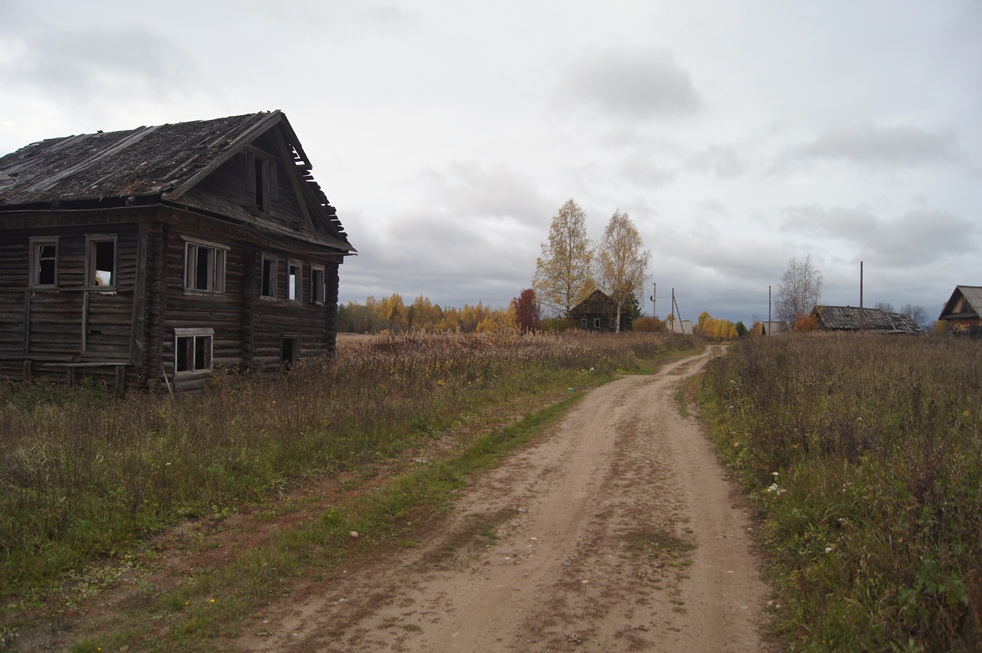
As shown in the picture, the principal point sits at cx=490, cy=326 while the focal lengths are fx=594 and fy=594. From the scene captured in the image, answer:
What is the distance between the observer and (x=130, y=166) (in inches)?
646

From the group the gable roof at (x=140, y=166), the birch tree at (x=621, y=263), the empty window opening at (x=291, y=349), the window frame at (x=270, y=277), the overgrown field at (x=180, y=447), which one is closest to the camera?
the overgrown field at (x=180, y=447)

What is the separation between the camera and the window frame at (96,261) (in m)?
15.4

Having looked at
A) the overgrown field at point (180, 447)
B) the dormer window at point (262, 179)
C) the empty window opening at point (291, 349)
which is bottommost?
the overgrown field at point (180, 447)

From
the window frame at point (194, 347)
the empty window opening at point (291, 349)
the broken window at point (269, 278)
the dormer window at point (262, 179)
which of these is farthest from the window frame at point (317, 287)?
the window frame at point (194, 347)

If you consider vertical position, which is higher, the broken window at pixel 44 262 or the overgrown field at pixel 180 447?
the broken window at pixel 44 262

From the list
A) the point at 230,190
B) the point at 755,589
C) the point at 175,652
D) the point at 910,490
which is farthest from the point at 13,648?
the point at 230,190

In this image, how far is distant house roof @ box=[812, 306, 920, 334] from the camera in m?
61.4

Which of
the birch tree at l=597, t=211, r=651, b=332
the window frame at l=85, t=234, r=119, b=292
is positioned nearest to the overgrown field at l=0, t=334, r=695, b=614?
the window frame at l=85, t=234, r=119, b=292

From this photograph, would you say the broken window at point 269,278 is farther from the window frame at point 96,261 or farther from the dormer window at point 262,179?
the window frame at point 96,261

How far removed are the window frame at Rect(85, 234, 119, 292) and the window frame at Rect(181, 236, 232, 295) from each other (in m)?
1.60

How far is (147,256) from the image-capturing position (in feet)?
49.0

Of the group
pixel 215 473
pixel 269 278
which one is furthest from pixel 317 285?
pixel 215 473

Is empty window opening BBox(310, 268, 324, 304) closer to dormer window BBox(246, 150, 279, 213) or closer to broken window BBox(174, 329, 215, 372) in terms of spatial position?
dormer window BBox(246, 150, 279, 213)

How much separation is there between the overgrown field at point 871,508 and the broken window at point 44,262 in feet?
57.5
